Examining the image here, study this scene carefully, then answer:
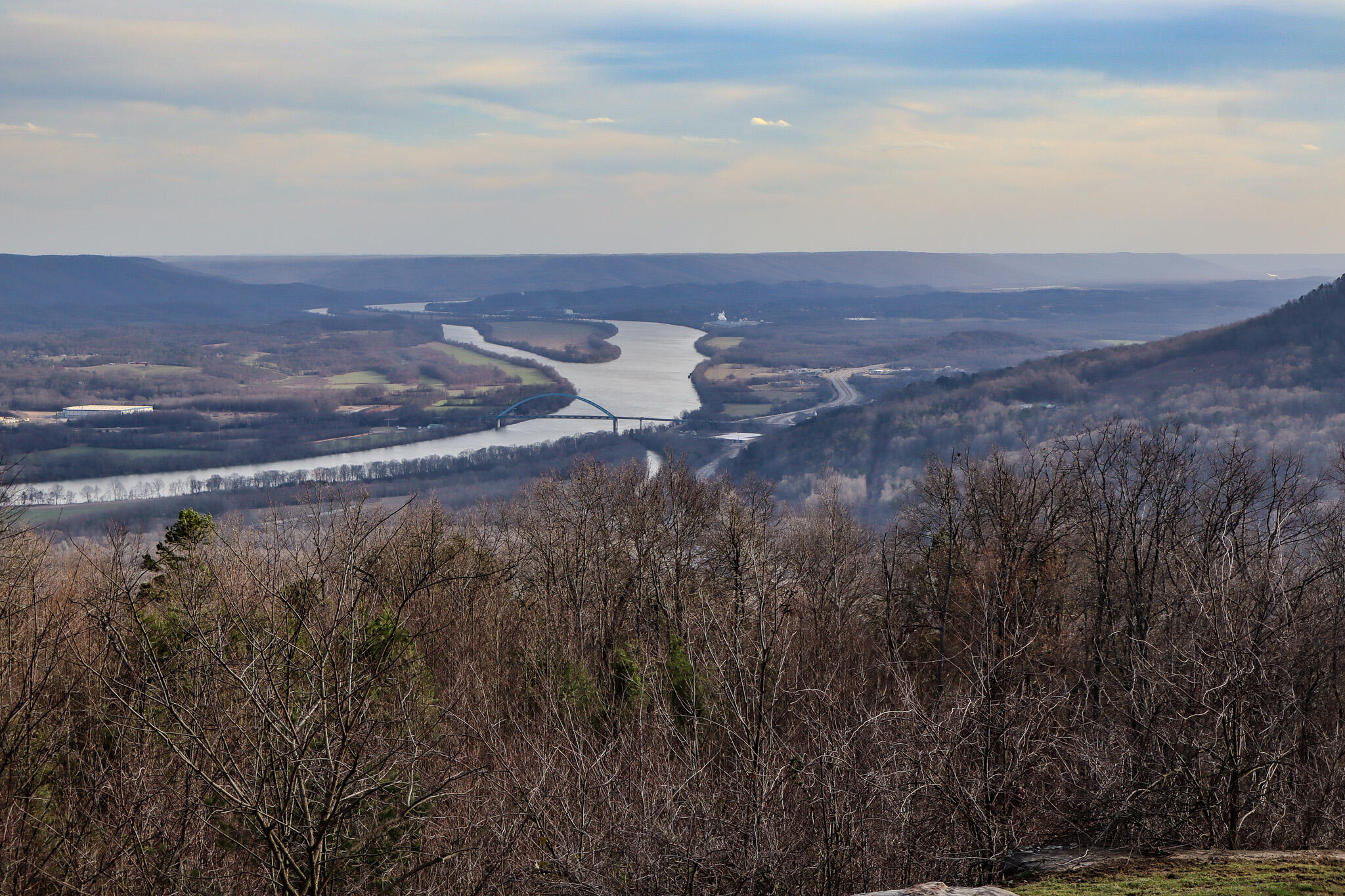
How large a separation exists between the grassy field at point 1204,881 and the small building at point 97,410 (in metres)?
151

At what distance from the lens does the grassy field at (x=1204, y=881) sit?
30.9ft

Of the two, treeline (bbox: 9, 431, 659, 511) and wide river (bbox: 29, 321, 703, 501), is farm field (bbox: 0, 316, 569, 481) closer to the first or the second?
wide river (bbox: 29, 321, 703, 501)

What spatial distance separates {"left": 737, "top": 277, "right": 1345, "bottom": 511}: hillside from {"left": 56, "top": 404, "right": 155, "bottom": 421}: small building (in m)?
94.3

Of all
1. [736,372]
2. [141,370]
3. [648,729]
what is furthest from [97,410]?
[648,729]

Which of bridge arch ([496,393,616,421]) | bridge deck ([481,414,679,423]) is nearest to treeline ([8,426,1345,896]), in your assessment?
bridge deck ([481,414,679,423])

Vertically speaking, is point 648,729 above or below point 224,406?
above

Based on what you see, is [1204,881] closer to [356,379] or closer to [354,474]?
[354,474]

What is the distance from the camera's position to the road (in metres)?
112

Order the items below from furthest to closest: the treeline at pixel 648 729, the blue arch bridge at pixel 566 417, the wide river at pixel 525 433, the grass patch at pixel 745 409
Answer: the grass patch at pixel 745 409 → the blue arch bridge at pixel 566 417 → the wide river at pixel 525 433 → the treeline at pixel 648 729

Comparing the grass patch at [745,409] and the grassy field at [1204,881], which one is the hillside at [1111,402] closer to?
the grass patch at [745,409]

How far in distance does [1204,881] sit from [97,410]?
534ft

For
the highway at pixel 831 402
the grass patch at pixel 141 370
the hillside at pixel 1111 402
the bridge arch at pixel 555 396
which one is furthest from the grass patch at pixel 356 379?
the hillside at pixel 1111 402

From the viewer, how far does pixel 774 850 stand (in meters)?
10.9

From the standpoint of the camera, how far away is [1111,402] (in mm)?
121875
